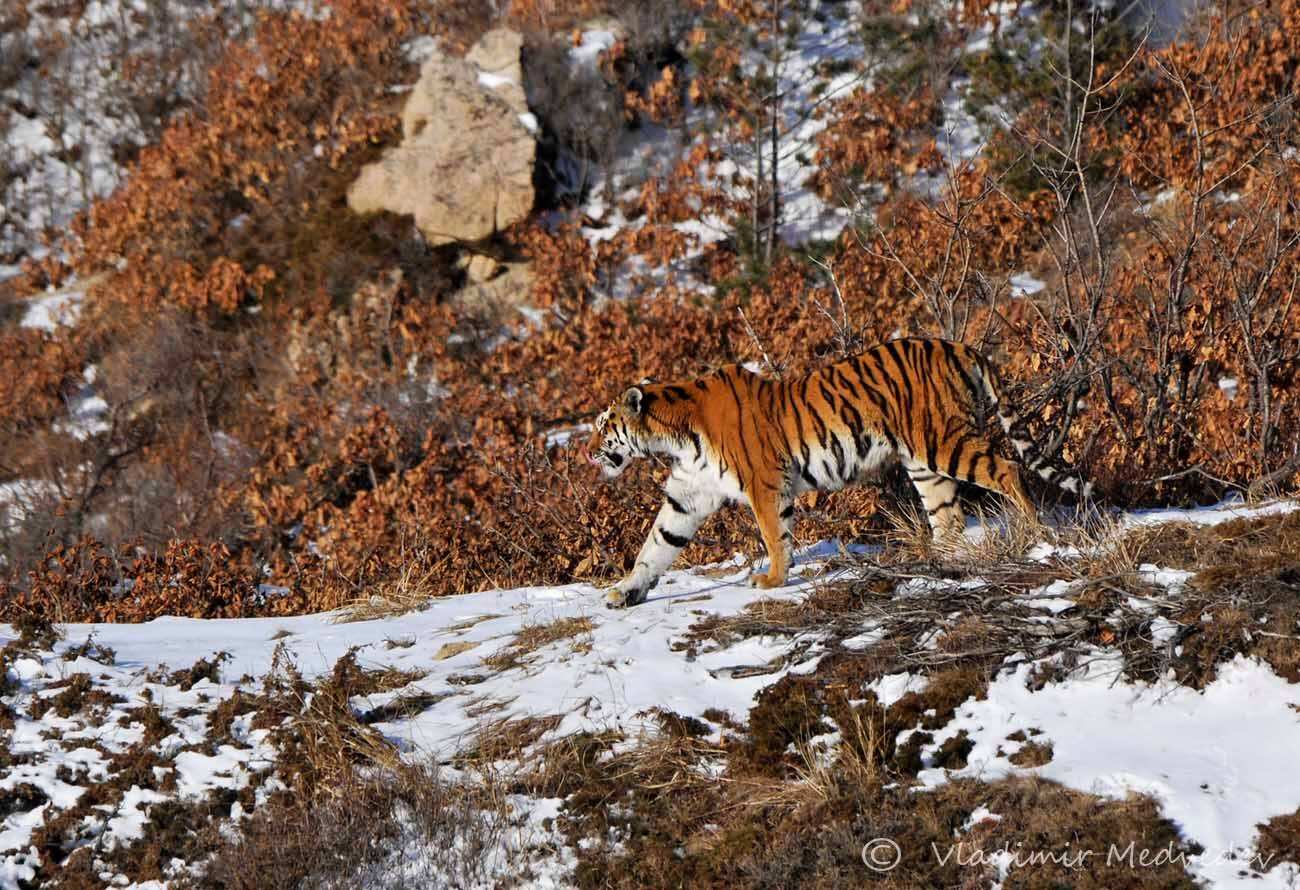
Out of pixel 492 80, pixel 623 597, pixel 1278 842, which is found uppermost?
pixel 492 80

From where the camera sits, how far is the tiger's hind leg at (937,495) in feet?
24.0

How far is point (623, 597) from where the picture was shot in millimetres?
6988

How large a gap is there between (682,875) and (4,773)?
2856mm

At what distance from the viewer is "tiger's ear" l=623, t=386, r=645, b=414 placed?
711 cm

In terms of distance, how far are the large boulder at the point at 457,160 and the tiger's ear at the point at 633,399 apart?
1115cm

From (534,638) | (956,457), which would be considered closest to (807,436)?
(956,457)

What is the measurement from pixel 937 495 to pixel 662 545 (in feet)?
5.36

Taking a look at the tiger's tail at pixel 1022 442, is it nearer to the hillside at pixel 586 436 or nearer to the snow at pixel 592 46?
the hillside at pixel 586 436

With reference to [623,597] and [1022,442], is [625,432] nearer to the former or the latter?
[623,597]

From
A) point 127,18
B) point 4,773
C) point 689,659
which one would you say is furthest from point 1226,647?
point 127,18

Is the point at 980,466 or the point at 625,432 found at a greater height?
the point at 625,432

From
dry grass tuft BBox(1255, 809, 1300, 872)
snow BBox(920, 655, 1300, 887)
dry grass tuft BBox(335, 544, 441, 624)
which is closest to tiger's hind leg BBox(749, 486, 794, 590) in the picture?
snow BBox(920, 655, 1300, 887)

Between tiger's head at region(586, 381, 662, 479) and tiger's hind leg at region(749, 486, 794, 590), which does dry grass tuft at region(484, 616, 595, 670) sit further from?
tiger's head at region(586, 381, 662, 479)

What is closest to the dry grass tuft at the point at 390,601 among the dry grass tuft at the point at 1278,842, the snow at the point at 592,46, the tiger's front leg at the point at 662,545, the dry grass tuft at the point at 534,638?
the dry grass tuft at the point at 534,638
